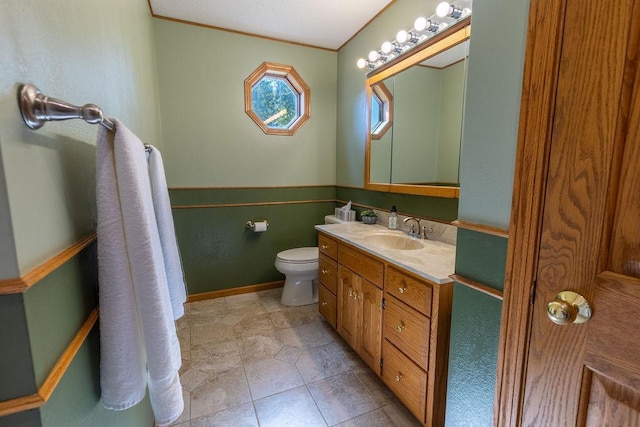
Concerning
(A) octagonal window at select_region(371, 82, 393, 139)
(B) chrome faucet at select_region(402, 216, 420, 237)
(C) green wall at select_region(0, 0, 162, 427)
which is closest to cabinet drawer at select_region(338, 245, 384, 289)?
(B) chrome faucet at select_region(402, 216, 420, 237)

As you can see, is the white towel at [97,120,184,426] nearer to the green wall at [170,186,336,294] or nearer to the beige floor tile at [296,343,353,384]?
the beige floor tile at [296,343,353,384]

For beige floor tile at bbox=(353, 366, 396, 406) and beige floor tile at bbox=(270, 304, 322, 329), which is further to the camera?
beige floor tile at bbox=(270, 304, 322, 329)

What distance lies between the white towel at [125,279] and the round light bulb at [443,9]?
171 cm

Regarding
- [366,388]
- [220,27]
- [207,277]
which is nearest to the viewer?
[366,388]

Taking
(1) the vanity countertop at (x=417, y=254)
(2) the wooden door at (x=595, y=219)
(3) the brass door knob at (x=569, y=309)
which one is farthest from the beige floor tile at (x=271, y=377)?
(3) the brass door knob at (x=569, y=309)

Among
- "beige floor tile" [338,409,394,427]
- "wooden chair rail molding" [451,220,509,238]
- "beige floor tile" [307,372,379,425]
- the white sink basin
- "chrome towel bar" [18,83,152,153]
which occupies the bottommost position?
"beige floor tile" [338,409,394,427]

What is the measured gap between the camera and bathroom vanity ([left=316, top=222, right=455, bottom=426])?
1.28 m

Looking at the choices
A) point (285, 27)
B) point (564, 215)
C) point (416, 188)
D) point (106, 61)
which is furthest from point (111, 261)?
point (285, 27)

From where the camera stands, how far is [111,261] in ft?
2.32

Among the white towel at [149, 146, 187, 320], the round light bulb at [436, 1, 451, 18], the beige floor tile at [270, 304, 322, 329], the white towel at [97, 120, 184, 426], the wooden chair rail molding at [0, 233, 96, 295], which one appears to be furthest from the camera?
the beige floor tile at [270, 304, 322, 329]

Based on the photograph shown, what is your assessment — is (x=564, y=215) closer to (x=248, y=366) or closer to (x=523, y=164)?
(x=523, y=164)

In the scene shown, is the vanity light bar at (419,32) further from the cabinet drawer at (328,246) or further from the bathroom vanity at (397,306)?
the cabinet drawer at (328,246)

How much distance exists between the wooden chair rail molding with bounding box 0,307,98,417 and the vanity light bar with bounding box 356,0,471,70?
2.08 metres

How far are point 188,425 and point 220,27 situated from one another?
2.96m
